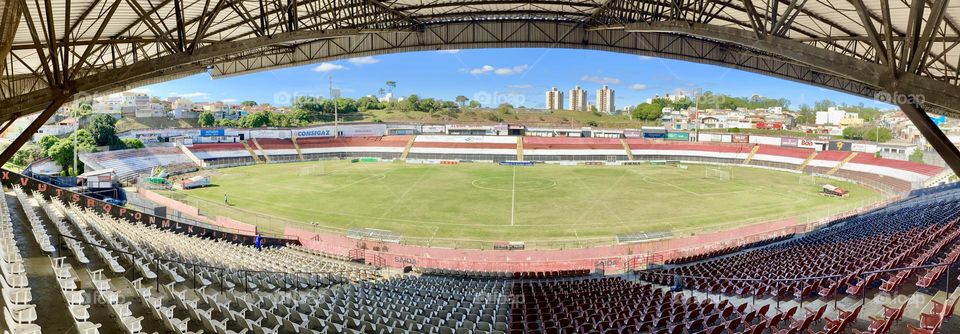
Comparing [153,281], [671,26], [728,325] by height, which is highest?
[671,26]

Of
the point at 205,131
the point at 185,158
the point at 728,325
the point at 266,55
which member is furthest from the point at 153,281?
the point at 205,131

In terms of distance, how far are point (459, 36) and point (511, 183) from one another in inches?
1018

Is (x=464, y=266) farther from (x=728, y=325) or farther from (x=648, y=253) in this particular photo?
(x=728, y=325)

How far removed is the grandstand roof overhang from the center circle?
73.2 ft

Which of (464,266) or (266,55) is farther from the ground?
(266,55)

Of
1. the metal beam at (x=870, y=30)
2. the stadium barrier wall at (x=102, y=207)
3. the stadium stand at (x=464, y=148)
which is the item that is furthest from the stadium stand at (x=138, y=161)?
the metal beam at (x=870, y=30)

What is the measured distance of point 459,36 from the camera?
24016 millimetres

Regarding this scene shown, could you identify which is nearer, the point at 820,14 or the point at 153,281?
the point at 153,281

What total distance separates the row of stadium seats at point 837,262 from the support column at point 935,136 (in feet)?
9.84

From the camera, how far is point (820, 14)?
51.6 feet

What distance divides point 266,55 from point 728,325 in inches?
876

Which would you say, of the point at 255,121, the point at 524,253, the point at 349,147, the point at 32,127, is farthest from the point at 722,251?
the point at 255,121

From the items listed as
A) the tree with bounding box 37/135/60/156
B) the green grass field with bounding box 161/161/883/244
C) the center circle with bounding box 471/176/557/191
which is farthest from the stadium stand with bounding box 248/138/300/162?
the center circle with bounding box 471/176/557/191

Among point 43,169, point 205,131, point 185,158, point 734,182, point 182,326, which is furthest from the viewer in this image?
point 205,131
